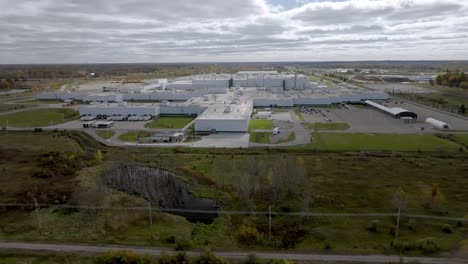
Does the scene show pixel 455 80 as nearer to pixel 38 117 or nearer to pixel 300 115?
pixel 300 115

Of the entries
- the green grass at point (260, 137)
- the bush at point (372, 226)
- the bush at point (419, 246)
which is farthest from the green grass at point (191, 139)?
the bush at point (419, 246)

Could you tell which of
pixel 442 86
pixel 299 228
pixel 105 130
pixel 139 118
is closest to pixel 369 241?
pixel 299 228

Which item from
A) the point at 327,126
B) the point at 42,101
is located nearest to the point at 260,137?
the point at 327,126

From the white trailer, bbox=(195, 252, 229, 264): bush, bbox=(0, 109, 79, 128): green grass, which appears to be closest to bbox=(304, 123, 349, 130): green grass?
the white trailer

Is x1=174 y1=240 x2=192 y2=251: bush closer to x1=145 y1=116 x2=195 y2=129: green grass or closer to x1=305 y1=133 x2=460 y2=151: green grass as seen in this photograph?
x1=305 y1=133 x2=460 y2=151: green grass

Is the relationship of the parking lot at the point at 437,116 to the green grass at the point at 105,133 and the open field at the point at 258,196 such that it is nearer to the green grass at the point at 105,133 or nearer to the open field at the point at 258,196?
the open field at the point at 258,196

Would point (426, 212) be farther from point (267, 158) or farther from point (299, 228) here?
point (267, 158)

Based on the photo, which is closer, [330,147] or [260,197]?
[260,197]
